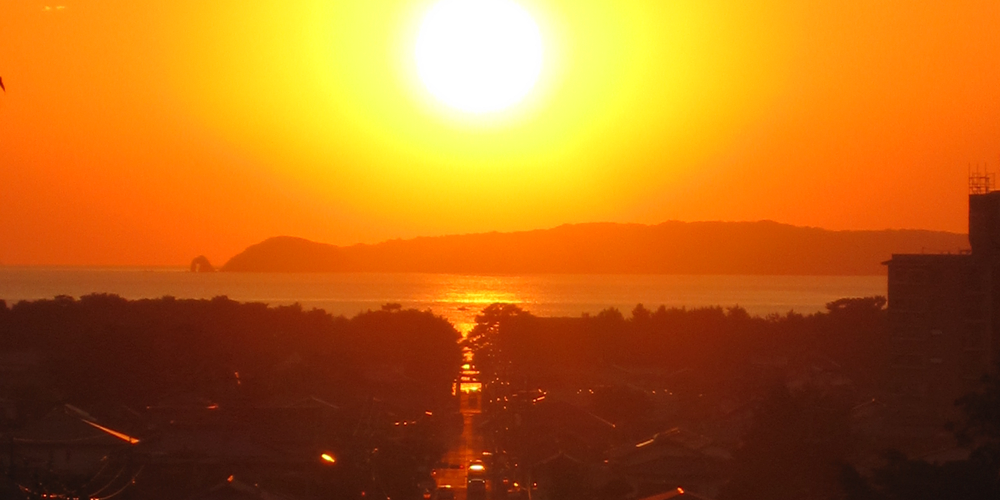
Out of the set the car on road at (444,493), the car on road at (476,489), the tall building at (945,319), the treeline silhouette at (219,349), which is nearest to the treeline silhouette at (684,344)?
the treeline silhouette at (219,349)

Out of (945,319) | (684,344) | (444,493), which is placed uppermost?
(945,319)

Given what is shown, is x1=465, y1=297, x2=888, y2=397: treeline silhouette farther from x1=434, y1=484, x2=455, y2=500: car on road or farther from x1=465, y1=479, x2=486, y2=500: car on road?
x1=465, y1=479, x2=486, y2=500: car on road

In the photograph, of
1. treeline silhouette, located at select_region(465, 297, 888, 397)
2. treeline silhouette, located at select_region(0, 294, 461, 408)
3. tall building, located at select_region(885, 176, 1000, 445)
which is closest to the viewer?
tall building, located at select_region(885, 176, 1000, 445)

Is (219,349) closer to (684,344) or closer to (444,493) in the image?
(684,344)

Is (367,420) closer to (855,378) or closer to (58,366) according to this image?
(58,366)

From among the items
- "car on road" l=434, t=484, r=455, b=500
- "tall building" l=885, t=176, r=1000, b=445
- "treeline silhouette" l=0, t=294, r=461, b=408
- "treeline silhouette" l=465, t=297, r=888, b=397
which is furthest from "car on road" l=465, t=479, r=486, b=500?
"treeline silhouette" l=465, t=297, r=888, b=397

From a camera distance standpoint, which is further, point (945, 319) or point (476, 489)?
point (945, 319)

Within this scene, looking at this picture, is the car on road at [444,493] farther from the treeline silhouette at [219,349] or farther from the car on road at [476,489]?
the treeline silhouette at [219,349]

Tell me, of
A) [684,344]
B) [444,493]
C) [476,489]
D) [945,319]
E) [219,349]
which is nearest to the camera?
[476,489]

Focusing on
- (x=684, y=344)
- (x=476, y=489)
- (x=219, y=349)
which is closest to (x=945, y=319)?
(x=476, y=489)

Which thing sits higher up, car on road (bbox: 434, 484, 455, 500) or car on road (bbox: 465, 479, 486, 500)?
car on road (bbox: 465, 479, 486, 500)
